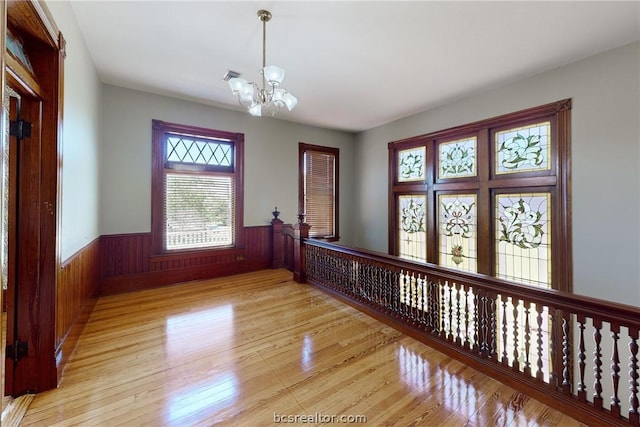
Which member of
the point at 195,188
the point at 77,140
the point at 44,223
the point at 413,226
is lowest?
the point at 413,226

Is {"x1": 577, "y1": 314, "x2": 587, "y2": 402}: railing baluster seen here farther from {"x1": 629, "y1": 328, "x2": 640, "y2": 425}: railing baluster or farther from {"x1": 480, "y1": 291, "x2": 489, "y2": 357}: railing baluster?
{"x1": 480, "y1": 291, "x2": 489, "y2": 357}: railing baluster

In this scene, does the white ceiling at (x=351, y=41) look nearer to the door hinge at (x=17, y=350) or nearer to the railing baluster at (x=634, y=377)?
the railing baluster at (x=634, y=377)

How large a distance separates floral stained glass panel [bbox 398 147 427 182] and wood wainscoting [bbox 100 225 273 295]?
2867mm

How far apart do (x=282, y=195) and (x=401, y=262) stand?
312 centimetres

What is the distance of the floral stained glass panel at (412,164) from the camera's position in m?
5.18

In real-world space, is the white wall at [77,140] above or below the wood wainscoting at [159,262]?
above

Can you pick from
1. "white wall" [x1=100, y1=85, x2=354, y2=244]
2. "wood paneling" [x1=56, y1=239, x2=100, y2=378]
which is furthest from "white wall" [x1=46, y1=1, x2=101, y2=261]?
"white wall" [x1=100, y1=85, x2=354, y2=244]

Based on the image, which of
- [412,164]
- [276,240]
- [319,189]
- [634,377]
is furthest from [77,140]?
[412,164]

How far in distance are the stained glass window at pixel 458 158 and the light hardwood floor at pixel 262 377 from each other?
2867mm

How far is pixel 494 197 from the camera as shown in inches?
165

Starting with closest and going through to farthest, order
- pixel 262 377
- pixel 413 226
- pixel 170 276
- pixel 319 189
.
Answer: pixel 262 377, pixel 170 276, pixel 413 226, pixel 319 189

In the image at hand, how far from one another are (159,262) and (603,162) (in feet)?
18.9

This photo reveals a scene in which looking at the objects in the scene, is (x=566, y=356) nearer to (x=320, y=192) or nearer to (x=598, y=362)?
(x=598, y=362)

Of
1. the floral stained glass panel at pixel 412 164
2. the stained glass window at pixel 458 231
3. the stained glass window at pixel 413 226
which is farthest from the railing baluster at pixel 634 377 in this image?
the floral stained glass panel at pixel 412 164
